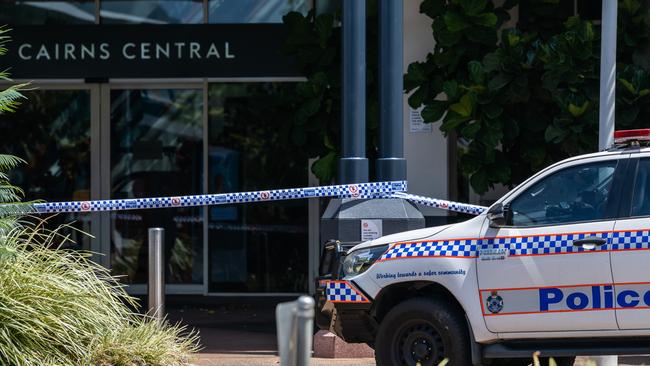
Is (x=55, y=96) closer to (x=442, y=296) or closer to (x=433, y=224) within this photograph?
(x=433, y=224)

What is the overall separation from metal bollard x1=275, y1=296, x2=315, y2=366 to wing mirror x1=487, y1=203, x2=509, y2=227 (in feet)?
12.6

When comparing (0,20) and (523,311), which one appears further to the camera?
(0,20)

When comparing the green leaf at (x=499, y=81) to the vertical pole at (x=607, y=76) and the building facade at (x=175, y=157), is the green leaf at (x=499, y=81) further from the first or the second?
the building facade at (x=175, y=157)

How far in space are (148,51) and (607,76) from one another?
6.45 m

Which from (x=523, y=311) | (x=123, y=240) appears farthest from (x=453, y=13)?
(x=123, y=240)

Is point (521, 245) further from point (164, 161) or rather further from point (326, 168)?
point (164, 161)

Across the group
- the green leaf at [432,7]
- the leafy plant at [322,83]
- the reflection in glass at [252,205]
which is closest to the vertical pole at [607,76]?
the green leaf at [432,7]

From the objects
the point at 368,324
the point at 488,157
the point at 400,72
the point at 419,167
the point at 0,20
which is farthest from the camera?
the point at 0,20

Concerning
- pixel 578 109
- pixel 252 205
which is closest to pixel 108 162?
pixel 252 205

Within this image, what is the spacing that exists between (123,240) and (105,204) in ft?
15.1

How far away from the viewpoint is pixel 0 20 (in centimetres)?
1490

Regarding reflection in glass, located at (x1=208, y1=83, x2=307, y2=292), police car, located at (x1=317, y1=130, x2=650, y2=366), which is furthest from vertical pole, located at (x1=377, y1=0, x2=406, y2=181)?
reflection in glass, located at (x1=208, y1=83, x2=307, y2=292)

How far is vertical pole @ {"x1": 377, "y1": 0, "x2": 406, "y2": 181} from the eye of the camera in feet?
34.1

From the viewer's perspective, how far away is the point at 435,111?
12.0 meters
